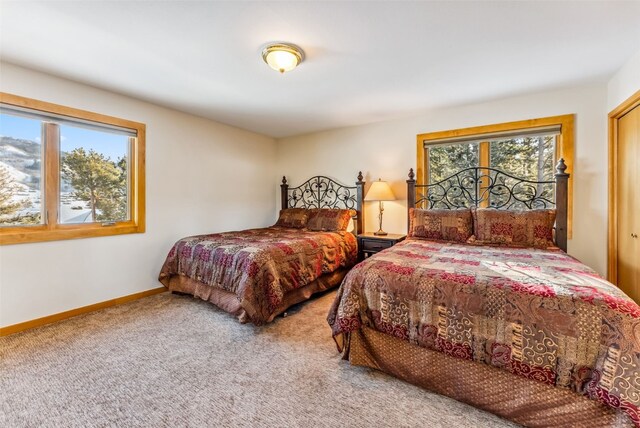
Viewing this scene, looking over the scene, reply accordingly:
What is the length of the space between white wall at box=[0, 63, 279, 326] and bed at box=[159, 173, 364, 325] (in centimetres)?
44

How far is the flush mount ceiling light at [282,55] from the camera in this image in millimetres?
2098

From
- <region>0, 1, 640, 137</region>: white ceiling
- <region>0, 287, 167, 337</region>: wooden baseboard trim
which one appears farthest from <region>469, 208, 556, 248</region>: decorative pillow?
<region>0, 287, 167, 337</region>: wooden baseboard trim

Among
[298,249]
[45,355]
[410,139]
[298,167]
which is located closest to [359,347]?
[298,249]

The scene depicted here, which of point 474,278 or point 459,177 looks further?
point 459,177

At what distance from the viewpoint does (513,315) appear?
1426 mm

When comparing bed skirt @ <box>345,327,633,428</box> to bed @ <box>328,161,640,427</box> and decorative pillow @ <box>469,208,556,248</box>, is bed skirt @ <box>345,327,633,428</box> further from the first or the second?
decorative pillow @ <box>469,208,556,248</box>

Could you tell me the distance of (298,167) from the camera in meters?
4.95

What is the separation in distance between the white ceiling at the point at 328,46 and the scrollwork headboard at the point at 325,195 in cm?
148

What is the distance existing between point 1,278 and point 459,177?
4713 mm

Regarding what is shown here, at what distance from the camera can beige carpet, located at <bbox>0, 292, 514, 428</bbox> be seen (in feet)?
4.91

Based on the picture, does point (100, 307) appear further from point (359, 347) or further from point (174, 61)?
point (359, 347)

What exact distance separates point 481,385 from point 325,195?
3.47m

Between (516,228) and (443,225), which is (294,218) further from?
(516,228)

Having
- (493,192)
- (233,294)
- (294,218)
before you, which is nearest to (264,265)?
(233,294)
